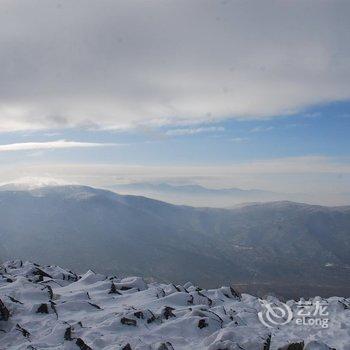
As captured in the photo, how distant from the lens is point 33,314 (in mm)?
30062

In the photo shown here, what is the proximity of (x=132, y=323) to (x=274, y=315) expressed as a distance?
1589 centimetres

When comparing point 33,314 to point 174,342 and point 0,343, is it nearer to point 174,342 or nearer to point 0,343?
point 0,343

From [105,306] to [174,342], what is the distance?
9.28 m

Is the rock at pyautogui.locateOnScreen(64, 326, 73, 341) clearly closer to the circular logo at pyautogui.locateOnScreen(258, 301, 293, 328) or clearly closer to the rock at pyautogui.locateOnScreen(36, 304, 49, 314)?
the rock at pyautogui.locateOnScreen(36, 304, 49, 314)

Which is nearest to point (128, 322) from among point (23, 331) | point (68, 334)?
point (68, 334)

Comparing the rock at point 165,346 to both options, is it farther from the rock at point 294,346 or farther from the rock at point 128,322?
the rock at point 294,346

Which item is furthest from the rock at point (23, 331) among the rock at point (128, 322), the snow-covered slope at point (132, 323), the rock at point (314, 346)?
the rock at point (314, 346)

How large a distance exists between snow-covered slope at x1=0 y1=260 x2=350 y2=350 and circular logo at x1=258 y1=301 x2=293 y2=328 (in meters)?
0.72

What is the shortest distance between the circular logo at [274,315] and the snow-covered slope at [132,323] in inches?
28.4

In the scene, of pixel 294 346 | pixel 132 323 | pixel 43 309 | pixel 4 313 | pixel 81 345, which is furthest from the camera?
pixel 43 309

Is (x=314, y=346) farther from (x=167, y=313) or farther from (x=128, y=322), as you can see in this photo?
(x=128, y=322)

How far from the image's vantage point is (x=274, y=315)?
128ft

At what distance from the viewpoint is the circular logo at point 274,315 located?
36125 millimetres

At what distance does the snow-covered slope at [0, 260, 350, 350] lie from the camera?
26016 millimetres
